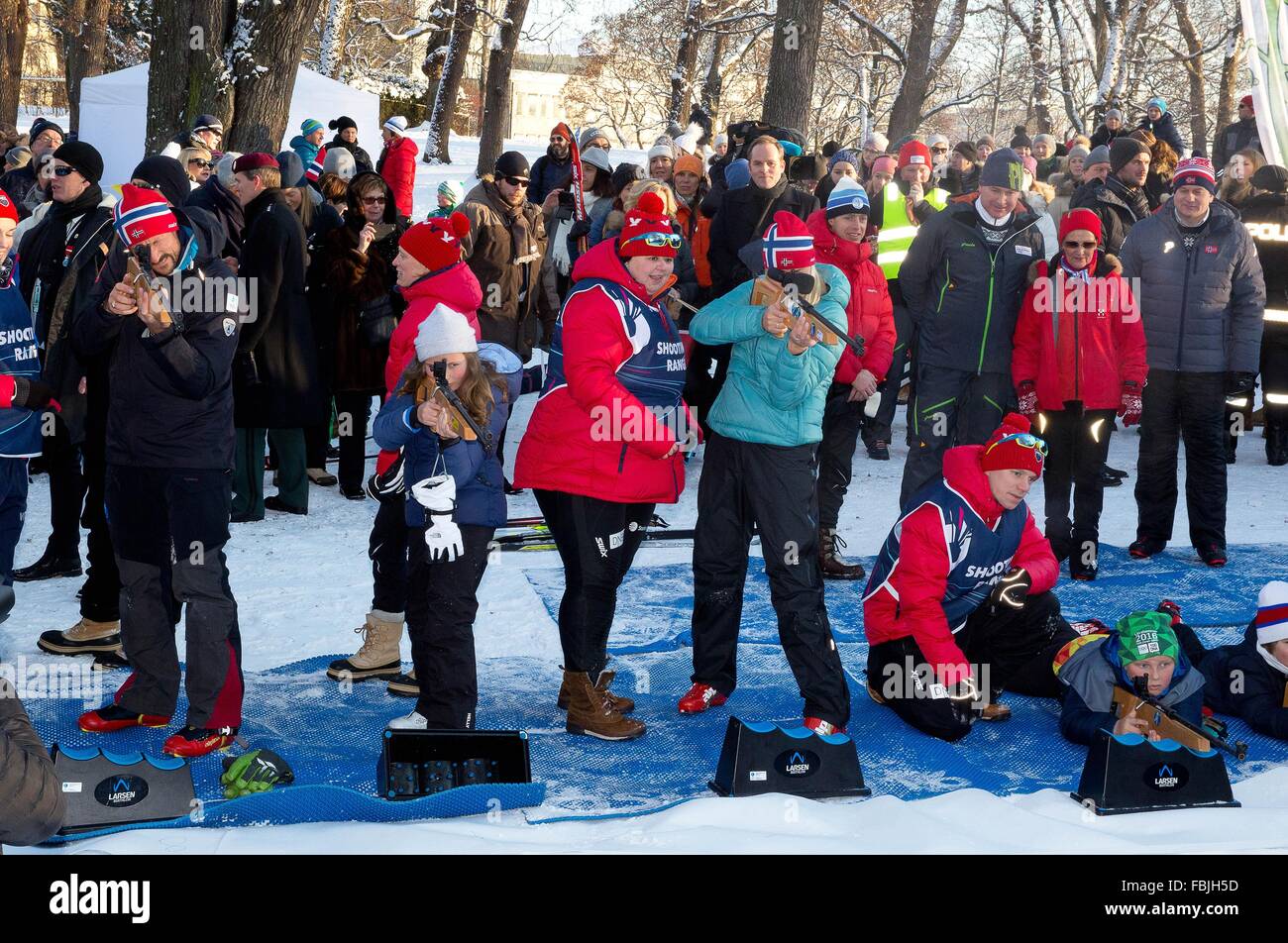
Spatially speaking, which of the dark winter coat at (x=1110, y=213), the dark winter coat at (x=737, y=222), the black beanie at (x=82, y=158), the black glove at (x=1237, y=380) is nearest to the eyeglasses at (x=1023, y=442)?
the dark winter coat at (x=737, y=222)

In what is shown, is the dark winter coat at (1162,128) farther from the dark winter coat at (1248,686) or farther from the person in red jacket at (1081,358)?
the dark winter coat at (1248,686)

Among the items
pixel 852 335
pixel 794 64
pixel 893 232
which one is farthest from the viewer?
pixel 794 64

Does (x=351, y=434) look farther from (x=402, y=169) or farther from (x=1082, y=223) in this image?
(x=1082, y=223)

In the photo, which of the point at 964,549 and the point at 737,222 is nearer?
the point at 964,549

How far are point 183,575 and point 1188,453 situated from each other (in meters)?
5.74

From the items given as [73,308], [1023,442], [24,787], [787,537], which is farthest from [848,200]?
[24,787]

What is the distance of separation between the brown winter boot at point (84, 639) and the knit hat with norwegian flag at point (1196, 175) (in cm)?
605

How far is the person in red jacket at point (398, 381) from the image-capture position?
518 cm

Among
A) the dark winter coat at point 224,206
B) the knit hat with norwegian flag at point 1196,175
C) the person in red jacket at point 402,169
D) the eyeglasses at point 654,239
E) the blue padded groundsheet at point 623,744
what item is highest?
the person in red jacket at point 402,169

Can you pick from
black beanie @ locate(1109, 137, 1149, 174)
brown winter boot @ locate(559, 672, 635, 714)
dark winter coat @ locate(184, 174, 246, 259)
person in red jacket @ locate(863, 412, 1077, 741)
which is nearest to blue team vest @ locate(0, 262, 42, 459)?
dark winter coat @ locate(184, 174, 246, 259)

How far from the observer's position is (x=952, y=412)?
24.3 feet

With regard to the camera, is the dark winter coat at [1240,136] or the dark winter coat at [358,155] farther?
the dark winter coat at [1240,136]

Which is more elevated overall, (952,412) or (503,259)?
(503,259)
